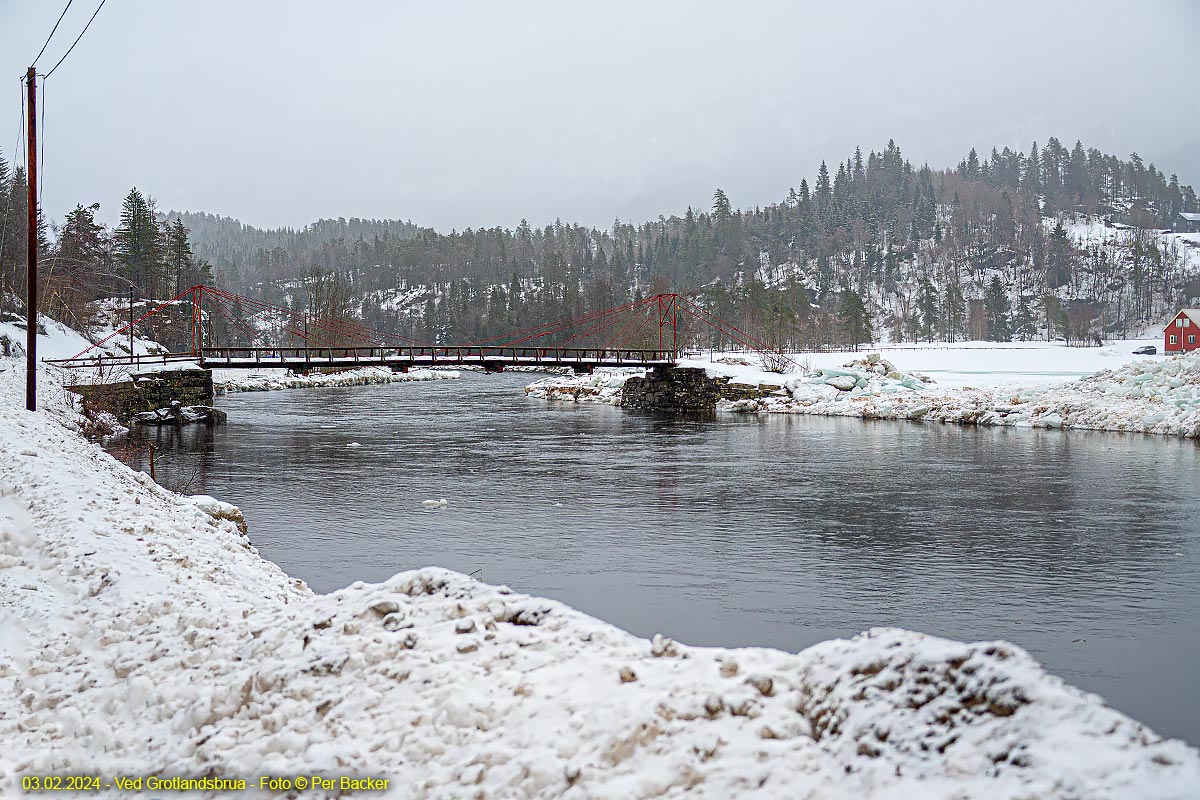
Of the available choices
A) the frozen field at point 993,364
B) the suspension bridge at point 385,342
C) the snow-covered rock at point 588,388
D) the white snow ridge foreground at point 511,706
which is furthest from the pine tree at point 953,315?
the white snow ridge foreground at point 511,706

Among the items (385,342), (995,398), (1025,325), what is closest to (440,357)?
(995,398)

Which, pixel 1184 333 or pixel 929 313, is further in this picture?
pixel 929 313

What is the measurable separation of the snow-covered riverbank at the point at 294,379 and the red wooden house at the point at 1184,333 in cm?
6981

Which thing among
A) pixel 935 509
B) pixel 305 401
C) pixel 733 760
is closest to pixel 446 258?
pixel 305 401

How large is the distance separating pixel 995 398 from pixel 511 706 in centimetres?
4110

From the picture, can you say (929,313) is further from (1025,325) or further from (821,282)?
(821,282)

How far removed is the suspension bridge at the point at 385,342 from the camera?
4841cm

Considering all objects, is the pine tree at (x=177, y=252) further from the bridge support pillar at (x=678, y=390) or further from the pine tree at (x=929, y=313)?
the pine tree at (x=929, y=313)

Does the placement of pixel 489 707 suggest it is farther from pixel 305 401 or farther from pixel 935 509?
pixel 305 401

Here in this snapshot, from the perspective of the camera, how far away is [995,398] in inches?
1647

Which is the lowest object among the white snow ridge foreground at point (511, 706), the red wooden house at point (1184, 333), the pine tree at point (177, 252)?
the white snow ridge foreground at point (511, 706)

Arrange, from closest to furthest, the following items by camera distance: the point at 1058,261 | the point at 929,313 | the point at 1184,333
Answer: the point at 1184,333
the point at 929,313
the point at 1058,261

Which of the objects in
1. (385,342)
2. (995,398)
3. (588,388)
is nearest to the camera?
(995,398)

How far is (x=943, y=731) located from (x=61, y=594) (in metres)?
7.48
